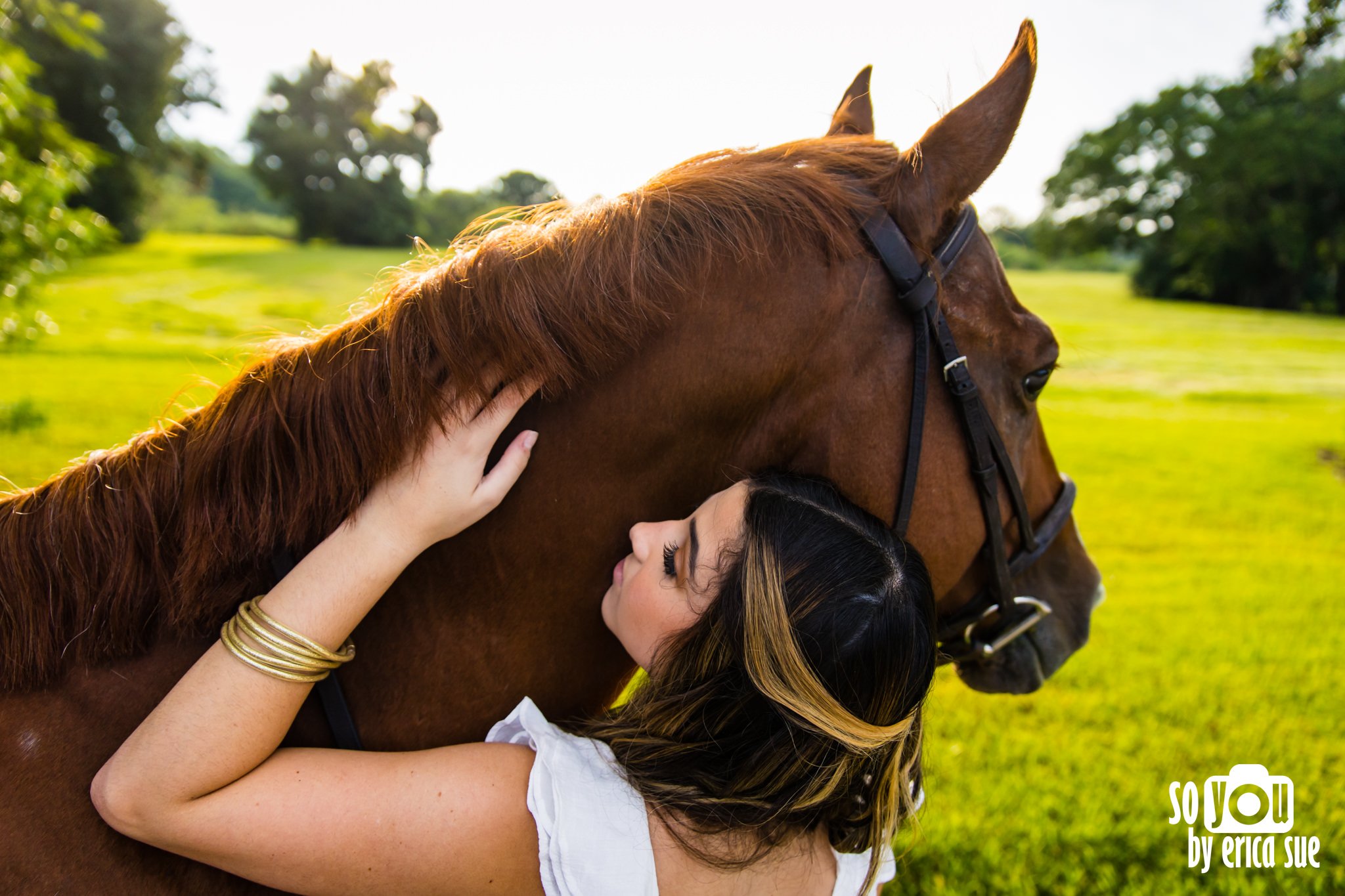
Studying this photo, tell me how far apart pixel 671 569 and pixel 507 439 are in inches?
15.1

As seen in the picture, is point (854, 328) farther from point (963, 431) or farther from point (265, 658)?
point (265, 658)

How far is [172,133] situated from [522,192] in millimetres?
42239

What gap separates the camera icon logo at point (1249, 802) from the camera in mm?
3354

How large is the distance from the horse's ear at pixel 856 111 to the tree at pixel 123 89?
37.3 metres

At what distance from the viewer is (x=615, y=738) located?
1.48m

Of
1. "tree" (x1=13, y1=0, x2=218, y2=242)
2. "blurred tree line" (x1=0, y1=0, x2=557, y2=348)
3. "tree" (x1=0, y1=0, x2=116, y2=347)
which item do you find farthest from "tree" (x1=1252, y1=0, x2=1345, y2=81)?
"tree" (x1=13, y1=0, x2=218, y2=242)

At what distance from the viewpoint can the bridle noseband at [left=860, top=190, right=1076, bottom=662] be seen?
148 centimetres

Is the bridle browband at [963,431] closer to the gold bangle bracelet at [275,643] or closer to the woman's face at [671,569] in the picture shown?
the gold bangle bracelet at [275,643]

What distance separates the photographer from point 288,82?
132ft

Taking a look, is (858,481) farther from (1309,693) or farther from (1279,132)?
(1279,132)

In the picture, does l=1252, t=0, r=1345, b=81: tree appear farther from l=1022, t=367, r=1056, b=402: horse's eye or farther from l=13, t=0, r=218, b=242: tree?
l=13, t=0, r=218, b=242: tree

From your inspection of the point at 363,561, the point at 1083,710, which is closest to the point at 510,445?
the point at 363,561

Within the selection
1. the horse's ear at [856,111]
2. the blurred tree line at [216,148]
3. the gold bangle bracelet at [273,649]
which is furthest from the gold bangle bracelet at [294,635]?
the blurred tree line at [216,148]

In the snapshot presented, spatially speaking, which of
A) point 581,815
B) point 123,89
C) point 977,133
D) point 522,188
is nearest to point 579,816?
point 581,815
